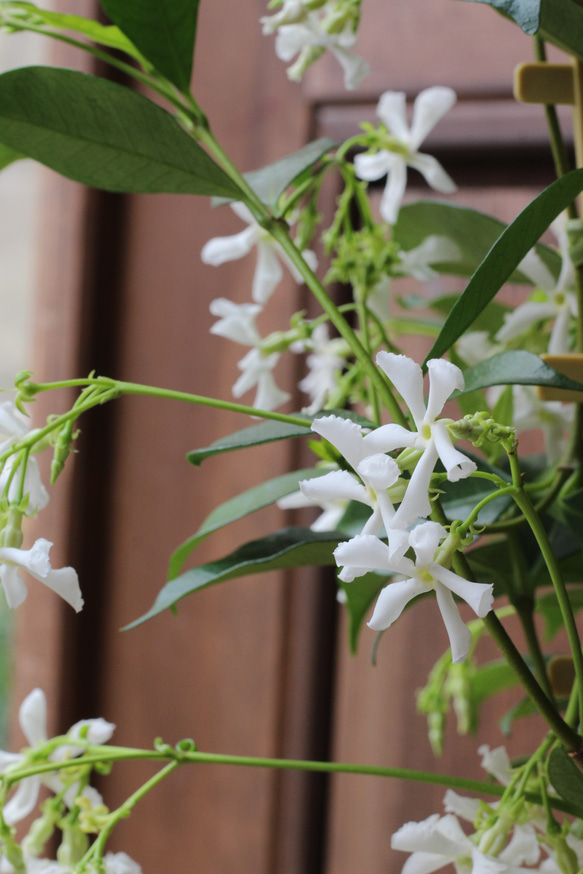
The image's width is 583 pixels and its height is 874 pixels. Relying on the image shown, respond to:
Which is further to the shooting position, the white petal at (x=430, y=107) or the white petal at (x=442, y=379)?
the white petal at (x=430, y=107)

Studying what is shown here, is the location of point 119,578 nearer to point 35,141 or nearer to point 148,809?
point 148,809

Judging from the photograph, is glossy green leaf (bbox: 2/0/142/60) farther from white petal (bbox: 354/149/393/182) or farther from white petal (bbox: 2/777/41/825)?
white petal (bbox: 2/777/41/825)

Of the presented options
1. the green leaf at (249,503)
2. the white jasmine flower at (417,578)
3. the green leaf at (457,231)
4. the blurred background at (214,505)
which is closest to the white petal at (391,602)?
the white jasmine flower at (417,578)

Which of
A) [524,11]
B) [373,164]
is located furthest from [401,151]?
[524,11]

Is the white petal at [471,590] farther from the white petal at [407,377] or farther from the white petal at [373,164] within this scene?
the white petal at [373,164]

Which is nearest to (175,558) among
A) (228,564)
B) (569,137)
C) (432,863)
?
(228,564)

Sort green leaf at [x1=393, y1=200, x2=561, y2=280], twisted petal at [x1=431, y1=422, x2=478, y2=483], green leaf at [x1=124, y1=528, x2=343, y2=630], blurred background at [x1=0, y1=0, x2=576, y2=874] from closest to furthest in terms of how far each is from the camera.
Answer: twisted petal at [x1=431, y1=422, x2=478, y2=483] → green leaf at [x1=124, y1=528, x2=343, y2=630] → green leaf at [x1=393, y1=200, x2=561, y2=280] → blurred background at [x1=0, y1=0, x2=576, y2=874]

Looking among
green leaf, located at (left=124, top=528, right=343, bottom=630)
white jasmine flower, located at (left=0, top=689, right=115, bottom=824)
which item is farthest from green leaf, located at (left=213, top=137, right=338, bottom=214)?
white jasmine flower, located at (left=0, top=689, right=115, bottom=824)
